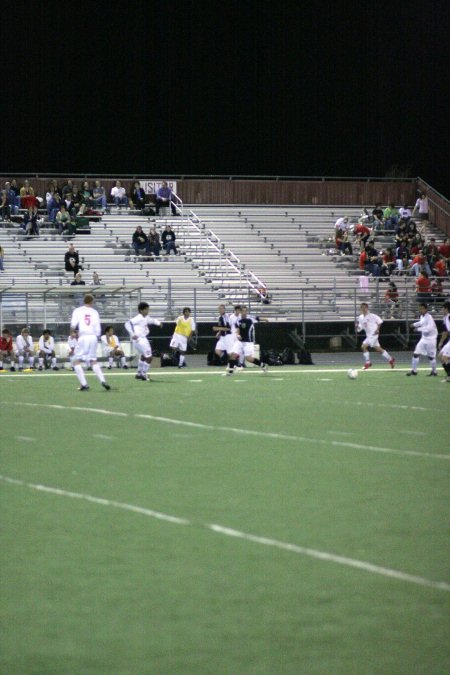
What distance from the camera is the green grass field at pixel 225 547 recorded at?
5445mm

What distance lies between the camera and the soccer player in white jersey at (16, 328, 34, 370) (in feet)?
100

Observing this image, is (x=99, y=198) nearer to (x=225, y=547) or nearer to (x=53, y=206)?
(x=53, y=206)

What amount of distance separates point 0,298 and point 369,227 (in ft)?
59.3

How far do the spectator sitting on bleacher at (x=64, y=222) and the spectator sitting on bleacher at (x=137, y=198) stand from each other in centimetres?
370

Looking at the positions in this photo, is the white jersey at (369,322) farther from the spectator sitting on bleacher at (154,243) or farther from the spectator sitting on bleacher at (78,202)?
the spectator sitting on bleacher at (78,202)

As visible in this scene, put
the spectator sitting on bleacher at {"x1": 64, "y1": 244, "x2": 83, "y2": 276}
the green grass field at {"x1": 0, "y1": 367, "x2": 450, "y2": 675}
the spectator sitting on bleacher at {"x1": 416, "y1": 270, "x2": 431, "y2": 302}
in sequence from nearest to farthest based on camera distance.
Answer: the green grass field at {"x1": 0, "y1": 367, "x2": 450, "y2": 675} → the spectator sitting on bleacher at {"x1": 64, "y1": 244, "x2": 83, "y2": 276} → the spectator sitting on bleacher at {"x1": 416, "y1": 270, "x2": 431, "y2": 302}

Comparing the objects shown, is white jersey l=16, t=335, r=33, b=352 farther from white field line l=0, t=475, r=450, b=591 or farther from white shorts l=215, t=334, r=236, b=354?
white field line l=0, t=475, r=450, b=591

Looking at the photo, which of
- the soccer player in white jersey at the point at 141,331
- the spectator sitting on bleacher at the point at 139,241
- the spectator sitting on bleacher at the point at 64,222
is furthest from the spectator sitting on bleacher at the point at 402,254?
the soccer player in white jersey at the point at 141,331

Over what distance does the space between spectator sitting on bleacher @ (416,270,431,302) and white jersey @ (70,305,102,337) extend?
64.3 feet

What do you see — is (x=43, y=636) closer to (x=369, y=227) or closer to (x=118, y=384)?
(x=118, y=384)

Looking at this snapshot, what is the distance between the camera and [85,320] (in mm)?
21500

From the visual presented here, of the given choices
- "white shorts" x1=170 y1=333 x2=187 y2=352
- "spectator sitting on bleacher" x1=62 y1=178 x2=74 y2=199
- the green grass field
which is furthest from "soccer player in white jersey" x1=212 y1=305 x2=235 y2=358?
the green grass field

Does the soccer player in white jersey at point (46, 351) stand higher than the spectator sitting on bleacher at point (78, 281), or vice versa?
the spectator sitting on bleacher at point (78, 281)

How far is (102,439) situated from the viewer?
13750 millimetres
